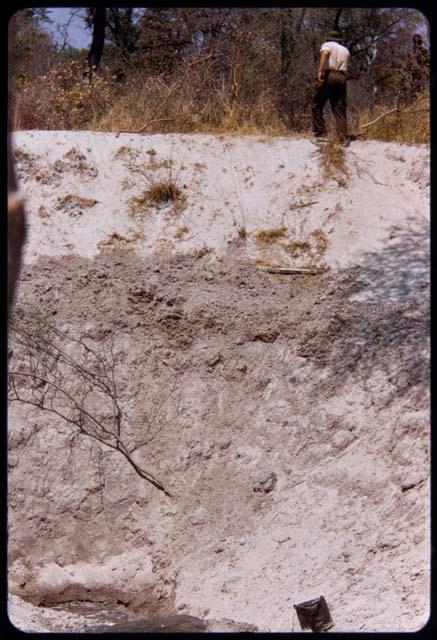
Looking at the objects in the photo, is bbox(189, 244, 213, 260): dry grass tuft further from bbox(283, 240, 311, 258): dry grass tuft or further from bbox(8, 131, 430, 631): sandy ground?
bbox(283, 240, 311, 258): dry grass tuft

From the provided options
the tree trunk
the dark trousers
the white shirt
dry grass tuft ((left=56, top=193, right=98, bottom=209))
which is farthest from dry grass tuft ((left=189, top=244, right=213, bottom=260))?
the tree trunk

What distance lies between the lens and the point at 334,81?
1105 cm

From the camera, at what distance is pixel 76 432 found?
834 centimetres

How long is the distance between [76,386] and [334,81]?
16.7 feet

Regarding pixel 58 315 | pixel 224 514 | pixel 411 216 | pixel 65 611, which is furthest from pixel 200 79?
pixel 65 611

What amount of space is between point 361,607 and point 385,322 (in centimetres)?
327

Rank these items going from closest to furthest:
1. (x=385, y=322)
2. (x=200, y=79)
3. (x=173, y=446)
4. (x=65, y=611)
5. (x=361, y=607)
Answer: (x=361, y=607), (x=65, y=611), (x=173, y=446), (x=385, y=322), (x=200, y=79)

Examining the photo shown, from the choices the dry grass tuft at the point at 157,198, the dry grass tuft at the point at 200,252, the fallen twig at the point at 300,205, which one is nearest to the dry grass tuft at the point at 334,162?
the fallen twig at the point at 300,205

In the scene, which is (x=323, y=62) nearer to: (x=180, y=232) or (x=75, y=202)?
(x=180, y=232)

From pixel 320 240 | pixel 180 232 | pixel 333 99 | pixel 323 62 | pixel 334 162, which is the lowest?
pixel 320 240

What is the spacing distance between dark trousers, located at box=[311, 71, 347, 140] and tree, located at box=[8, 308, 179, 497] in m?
4.38

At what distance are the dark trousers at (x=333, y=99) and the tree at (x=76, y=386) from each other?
438 centimetres

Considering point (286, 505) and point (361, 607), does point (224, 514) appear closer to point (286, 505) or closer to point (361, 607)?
point (286, 505)

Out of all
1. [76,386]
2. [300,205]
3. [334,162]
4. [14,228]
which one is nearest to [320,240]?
[300,205]
